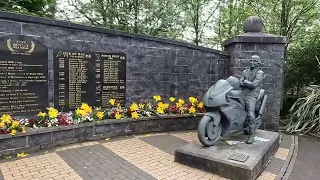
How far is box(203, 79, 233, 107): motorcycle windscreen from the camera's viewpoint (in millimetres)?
4477

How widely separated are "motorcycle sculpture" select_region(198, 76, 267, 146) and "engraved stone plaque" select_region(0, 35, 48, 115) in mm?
3396

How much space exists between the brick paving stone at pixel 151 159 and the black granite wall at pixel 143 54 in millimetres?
1726

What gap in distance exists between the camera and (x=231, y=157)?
13.6ft

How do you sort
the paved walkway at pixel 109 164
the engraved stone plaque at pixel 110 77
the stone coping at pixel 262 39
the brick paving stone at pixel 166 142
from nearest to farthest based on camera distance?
the paved walkway at pixel 109 164 → the brick paving stone at pixel 166 142 → the engraved stone plaque at pixel 110 77 → the stone coping at pixel 262 39

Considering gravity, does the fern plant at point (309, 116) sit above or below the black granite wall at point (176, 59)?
below

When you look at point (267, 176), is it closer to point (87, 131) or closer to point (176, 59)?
point (87, 131)

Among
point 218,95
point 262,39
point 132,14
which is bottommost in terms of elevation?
point 218,95

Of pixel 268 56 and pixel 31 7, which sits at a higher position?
pixel 31 7

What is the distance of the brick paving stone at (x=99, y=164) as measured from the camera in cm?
396

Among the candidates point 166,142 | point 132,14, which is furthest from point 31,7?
point 166,142

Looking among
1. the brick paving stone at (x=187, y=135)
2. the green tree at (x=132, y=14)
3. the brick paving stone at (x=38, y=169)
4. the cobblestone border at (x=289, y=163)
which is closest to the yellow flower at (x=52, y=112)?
the brick paving stone at (x=38, y=169)

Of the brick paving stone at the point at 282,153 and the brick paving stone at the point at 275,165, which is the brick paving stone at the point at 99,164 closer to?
the brick paving stone at the point at 275,165

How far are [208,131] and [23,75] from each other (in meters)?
3.73

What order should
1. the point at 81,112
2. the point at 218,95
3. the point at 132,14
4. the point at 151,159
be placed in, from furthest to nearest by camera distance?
1. the point at 132,14
2. the point at 81,112
3. the point at 151,159
4. the point at 218,95
